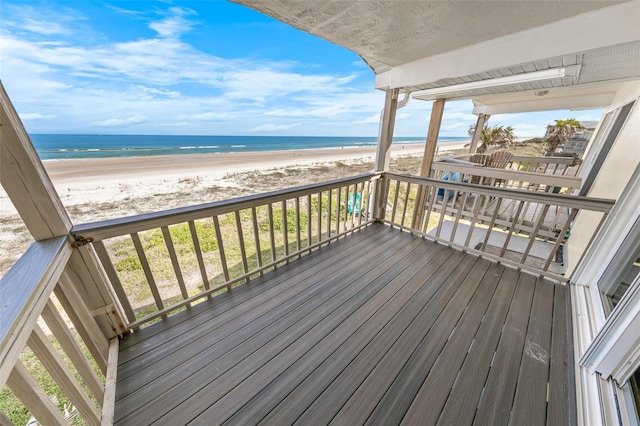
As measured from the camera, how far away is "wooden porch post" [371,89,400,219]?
3.17 meters

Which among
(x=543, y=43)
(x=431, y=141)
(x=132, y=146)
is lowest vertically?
(x=132, y=146)

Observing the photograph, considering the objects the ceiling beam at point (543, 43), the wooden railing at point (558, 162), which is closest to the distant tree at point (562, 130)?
the wooden railing at point (558, 162)

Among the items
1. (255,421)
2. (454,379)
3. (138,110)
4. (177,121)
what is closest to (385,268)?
(454,379)

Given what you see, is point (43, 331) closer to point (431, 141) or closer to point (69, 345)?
point (69, 345)

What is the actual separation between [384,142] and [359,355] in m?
2.74

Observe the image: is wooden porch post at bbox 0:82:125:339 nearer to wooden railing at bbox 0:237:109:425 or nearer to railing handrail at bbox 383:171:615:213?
wooden railing at bbox 0:237:109:425


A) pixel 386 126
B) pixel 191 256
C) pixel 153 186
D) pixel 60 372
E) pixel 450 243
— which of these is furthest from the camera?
pixel 153 186

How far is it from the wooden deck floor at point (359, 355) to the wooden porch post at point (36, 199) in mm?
508

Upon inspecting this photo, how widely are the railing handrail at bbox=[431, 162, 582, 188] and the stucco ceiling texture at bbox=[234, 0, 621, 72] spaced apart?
2277mm

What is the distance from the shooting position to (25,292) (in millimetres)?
787

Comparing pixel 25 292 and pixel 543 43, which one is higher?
pixel 543 43

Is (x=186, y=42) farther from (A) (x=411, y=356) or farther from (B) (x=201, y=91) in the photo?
(A) (x=411, y=356)

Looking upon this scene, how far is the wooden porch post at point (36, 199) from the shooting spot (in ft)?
2.97

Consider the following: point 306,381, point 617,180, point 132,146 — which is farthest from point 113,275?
point 132,146
